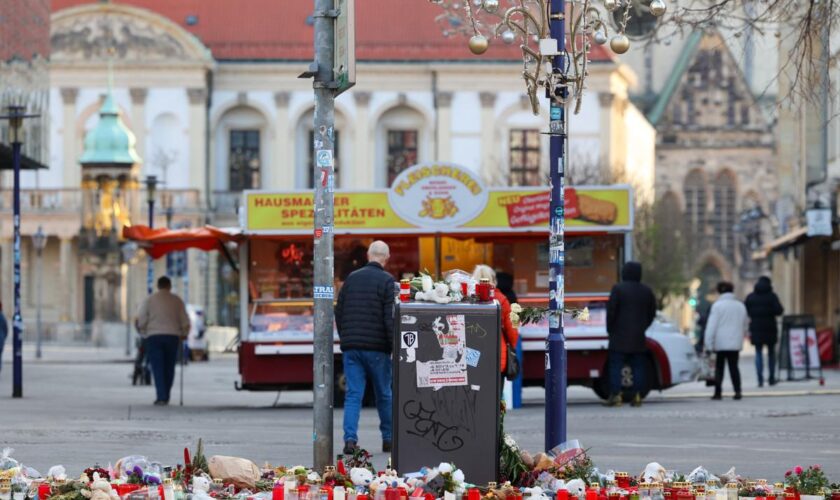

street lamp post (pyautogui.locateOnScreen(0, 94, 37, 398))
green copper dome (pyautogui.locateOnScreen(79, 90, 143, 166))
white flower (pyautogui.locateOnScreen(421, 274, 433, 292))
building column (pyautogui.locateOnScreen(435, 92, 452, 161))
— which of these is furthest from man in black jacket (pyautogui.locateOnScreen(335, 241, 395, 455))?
building column (pyautogui.locateOnScreen(435, 92, 452, 161))

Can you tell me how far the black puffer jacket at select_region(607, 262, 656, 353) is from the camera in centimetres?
2420

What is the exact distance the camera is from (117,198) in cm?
6738

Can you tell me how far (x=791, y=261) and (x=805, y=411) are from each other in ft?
91.8

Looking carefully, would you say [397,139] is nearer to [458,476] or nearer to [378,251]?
[378,251]

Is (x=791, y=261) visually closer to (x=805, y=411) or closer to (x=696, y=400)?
(x=696, y=400)

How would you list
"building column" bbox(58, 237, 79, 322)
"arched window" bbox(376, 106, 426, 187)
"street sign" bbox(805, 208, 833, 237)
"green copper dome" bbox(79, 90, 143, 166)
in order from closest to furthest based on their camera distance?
"street sign" bbox(805, 208, 833, 237), "green copper dome" bbox(79, 90, 143, 166), "building column" bbox(58, 237, 79, 322), "arched window" bbox(376, 106, 426, 187)

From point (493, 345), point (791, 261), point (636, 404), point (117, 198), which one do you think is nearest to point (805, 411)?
point (636, 404)

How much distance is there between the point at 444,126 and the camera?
272 feet

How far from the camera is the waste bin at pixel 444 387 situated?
12.6m

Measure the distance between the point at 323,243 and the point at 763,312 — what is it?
18254 millimetres

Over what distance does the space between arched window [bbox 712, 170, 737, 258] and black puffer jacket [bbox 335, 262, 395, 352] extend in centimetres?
9463

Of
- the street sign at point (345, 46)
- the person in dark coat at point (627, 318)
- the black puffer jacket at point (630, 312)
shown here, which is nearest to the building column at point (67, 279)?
the person in dark coat at point (627, 318)

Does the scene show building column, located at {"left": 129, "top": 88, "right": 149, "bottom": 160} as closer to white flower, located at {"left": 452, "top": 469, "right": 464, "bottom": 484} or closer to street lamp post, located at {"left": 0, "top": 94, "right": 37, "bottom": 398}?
street lamp post, located at {"left": 0, "top": 94, "right": 37, "bottom": 398}

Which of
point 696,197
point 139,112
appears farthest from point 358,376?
point 696,197
